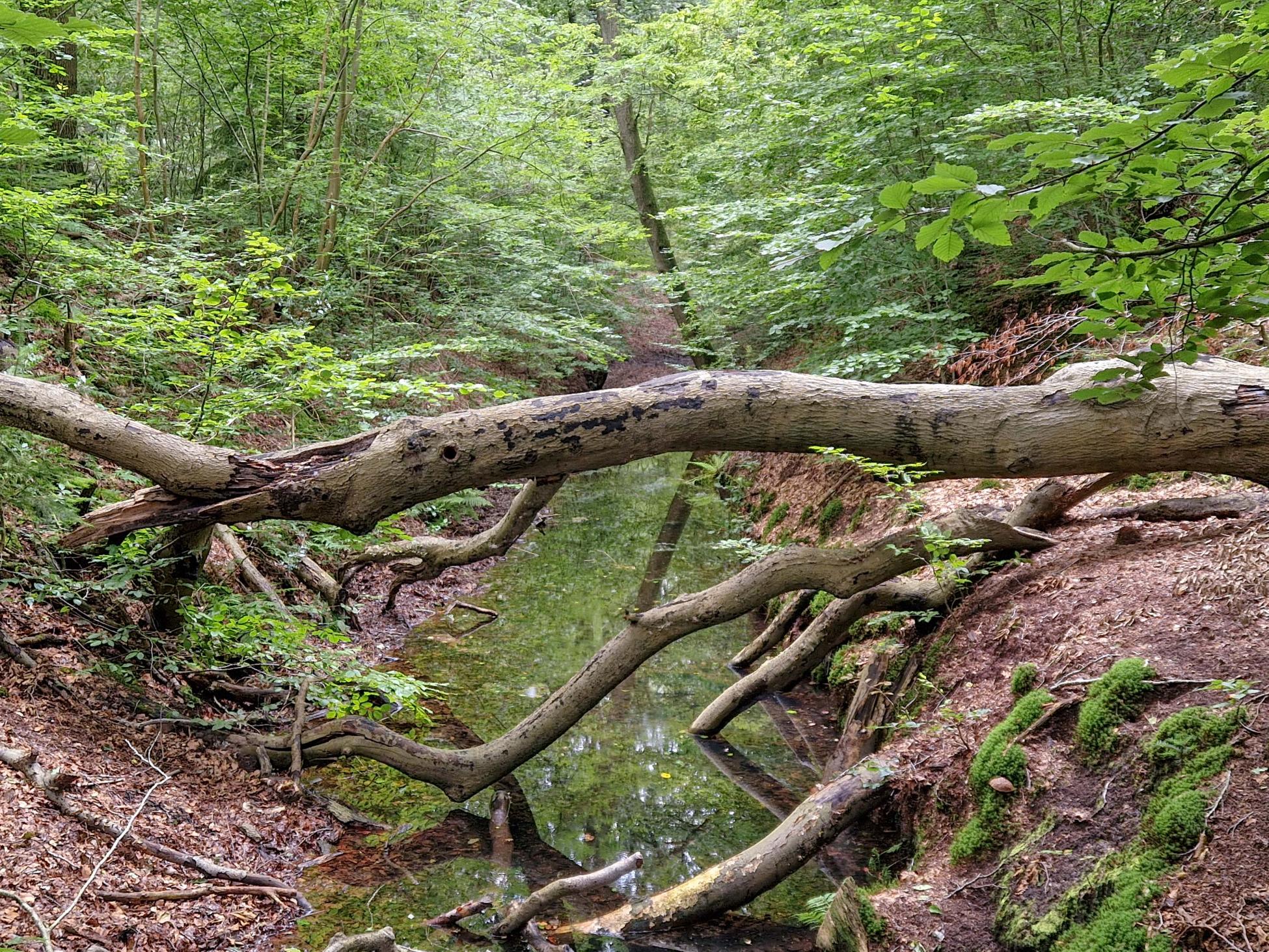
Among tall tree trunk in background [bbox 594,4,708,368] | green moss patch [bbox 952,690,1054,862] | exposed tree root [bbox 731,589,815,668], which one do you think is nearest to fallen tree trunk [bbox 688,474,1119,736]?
exposed tree root [bbox 731,589,815,668]

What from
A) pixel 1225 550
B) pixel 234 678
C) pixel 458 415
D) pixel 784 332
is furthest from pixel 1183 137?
pixel 784 332

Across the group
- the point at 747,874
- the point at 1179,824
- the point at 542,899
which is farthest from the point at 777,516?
the point at 1179,824

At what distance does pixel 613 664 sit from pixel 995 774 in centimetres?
212

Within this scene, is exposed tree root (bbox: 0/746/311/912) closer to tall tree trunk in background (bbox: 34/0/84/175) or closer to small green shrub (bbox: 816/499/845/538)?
small green shrub (bbox: 816/499/845/538)

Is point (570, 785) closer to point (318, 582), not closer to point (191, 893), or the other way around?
point (191, 893)

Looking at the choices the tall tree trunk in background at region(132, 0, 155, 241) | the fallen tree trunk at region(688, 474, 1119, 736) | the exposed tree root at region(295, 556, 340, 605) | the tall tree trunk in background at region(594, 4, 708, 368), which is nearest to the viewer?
the fallen tree trunk at region(688, 474, 1119, 736)

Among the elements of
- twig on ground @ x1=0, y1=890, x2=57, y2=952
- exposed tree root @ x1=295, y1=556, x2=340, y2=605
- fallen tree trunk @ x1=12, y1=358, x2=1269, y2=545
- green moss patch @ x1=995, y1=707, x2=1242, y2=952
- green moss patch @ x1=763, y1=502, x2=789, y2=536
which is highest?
fallen tree trunk @ x1=12, y1=358, x2=1269, y2=545

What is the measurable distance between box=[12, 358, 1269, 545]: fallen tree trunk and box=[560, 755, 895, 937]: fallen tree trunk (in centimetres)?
182

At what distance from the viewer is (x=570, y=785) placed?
5.73 meters

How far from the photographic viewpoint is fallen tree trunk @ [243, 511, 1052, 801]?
498 cm

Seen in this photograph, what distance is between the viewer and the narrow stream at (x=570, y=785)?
4.42 metres

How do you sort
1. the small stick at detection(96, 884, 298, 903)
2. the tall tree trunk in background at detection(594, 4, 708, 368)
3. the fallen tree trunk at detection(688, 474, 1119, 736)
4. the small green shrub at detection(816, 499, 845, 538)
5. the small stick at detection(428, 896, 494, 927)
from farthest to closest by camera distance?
the tall tree trunk in background at detection(594, 4, 708, 368) → the small green shrub at detection(816, 499, 845, 538) → the fallen tree trunk at detection(688, 474, 1119, 736) → the small stick at detection(428, 896, 494, 927) → the small stick at detection(96, 884, 298, 903)

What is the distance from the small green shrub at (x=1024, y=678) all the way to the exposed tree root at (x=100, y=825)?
3.73 meters

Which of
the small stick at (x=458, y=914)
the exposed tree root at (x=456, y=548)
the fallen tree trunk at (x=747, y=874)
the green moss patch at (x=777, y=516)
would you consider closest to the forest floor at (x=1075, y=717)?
the fallen tree trunk at (x=747, y=874)
